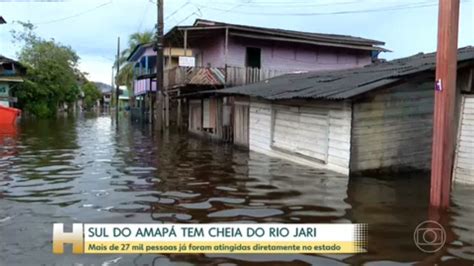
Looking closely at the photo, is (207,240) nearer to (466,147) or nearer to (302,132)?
(466,147)

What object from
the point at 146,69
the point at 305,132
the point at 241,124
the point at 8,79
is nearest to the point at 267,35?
the point at 241,124

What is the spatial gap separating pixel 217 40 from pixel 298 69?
16.7ft

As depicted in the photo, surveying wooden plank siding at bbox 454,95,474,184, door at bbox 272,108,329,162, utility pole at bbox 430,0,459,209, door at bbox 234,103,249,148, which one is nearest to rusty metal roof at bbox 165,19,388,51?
door at bbox 234,103,249,148

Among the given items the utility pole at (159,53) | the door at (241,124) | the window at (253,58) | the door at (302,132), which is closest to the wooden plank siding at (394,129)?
the door at (302,132)

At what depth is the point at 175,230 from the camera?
6062mm

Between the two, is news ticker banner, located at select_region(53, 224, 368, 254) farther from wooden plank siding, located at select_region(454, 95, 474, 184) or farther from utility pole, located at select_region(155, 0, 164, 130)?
utility pole, located at select_region(155, 0, 164, 130)

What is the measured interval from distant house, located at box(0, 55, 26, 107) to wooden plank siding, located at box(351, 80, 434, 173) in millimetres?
38925

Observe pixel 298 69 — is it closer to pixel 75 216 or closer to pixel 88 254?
pixel 75 216

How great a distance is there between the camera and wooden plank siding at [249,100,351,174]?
11523 millimetres

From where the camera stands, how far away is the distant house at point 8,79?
42.4m

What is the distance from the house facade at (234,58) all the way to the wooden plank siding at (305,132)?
11.6 feet

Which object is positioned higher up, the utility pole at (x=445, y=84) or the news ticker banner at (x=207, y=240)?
the utility pole at (x=445, y=84)

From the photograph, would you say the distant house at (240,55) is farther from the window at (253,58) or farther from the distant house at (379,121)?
the distant house at (379,121)

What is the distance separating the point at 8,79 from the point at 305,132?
36.9 m
